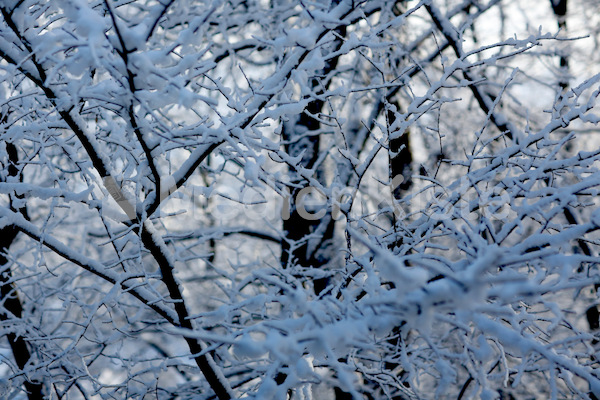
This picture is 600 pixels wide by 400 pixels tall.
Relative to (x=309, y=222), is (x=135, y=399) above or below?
below

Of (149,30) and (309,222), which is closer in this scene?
Result: (149,30)

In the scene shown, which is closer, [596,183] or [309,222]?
[596,183]

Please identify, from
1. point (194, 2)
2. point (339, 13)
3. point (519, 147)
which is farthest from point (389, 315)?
point (194, 2)

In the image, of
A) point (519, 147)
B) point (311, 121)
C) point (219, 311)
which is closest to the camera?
point (219, 311)

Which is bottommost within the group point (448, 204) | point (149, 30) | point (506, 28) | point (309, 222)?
point (448, 204)

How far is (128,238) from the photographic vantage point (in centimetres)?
287

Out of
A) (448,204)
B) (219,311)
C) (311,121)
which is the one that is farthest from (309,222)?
(219,311)

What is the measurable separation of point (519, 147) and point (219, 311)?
1.75m

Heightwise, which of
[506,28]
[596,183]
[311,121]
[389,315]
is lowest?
[389,315]

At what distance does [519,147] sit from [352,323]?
1606mm

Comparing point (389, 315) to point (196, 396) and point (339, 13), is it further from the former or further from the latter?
point (196, 396)

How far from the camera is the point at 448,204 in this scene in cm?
249

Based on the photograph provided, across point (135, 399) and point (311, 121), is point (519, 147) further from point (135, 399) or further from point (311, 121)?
point (135, 399)

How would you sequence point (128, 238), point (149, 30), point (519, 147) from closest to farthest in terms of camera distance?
1. point (149, 30)
2. point (519, 147)
3. point (128, 238)
